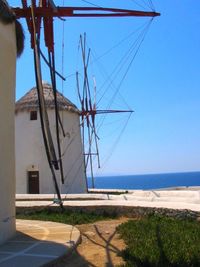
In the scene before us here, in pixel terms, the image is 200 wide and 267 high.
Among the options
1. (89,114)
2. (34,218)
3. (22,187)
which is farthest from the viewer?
(89,114)

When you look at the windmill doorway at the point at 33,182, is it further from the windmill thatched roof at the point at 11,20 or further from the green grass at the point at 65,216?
the windmill thatched roof at the point at 11,20

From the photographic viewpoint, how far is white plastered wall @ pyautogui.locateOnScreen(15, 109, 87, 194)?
24.2 meters

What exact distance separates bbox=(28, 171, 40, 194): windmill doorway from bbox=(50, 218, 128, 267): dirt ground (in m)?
13.7

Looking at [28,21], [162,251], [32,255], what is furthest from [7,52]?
[162,251]

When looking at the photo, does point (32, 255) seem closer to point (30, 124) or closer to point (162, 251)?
point (162, 251)

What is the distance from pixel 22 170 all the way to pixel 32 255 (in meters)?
17.6

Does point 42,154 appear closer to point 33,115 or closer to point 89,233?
point 33,115

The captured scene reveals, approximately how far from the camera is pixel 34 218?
12.3 meters

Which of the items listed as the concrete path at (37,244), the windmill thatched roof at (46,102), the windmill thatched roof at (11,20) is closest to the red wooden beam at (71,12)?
the windmill thatched roof at (11,20)

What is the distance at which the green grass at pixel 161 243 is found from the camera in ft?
22.3

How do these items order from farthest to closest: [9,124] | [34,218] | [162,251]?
1. [34,218]
2. [9,124]
3. [162,251]

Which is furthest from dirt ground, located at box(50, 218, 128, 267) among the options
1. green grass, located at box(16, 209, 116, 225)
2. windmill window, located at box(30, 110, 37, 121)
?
windmill window, located at box(30, 110, 37, 121)

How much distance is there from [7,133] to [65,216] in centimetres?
401

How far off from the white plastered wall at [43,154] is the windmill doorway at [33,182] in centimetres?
20
